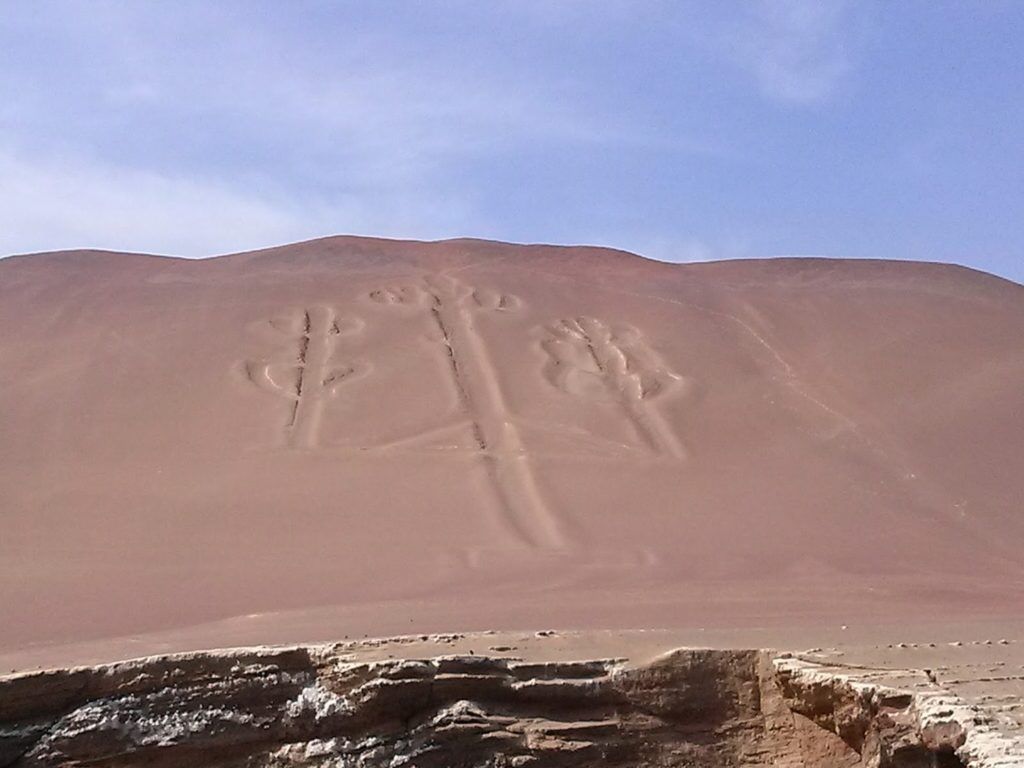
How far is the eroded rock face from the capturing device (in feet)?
18.3


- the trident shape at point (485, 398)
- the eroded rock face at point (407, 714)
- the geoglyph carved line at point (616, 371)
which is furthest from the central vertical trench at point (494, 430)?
the eroded rock face at point (407, 714)

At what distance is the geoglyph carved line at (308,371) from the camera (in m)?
15.8

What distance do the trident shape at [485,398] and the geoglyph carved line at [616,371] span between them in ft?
3.63

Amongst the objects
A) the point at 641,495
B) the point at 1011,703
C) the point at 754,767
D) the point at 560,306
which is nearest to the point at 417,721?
the point at 754,767

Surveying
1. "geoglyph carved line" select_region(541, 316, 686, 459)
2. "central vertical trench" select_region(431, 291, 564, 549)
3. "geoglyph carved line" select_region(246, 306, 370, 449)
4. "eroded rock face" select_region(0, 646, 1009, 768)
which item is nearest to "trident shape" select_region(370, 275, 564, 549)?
Result: "central vertical trench" select_region(431, 291, 564, 549)

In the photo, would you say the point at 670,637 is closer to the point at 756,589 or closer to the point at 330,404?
the point at 756,589

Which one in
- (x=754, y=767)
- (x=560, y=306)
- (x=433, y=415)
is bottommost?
(x=754, y=767)

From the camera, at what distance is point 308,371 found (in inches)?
681

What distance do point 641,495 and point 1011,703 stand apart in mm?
9085

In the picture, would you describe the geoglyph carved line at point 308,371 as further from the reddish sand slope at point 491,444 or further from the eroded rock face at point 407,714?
the eroded rock face at point 407,714

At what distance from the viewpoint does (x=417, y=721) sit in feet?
18.4

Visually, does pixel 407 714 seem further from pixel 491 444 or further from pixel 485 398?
pixel 485 398

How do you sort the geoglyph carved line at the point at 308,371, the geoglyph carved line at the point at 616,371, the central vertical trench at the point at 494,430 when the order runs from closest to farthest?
the central vertical trench at the point at 494,430, the geoglyph carved line at the point at 308,371, the geoglyph carved line at the point at 616,371

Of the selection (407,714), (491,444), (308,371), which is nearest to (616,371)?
(491,444)
